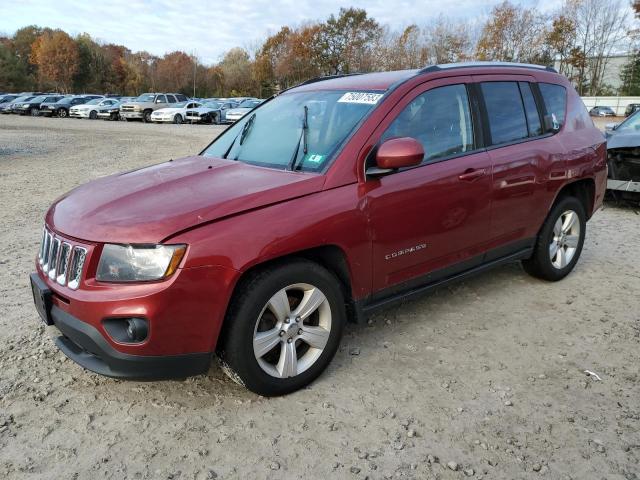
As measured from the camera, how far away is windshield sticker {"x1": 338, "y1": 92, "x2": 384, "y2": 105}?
11.5 feet

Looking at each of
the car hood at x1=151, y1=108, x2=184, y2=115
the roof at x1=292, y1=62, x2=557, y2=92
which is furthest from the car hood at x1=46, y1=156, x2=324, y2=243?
the car hood at x1=151, y1=108, x2=184, y2=115

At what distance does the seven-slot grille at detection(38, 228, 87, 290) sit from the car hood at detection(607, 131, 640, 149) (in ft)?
24.6

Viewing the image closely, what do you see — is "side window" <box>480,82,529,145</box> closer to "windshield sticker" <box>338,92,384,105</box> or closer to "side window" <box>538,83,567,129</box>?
"side window" <box>538,83,567,129</box>

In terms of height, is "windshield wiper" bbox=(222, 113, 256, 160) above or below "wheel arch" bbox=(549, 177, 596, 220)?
above

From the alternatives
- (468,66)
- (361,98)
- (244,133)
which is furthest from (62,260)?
(468,66)

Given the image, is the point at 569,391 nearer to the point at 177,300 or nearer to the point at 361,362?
the point at 361,362

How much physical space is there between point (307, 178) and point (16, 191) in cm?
826

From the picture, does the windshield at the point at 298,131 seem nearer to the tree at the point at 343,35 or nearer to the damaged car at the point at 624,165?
the damaged car at the point at 624,165

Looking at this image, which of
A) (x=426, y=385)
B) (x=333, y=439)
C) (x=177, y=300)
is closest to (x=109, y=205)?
(x=177, y=300)

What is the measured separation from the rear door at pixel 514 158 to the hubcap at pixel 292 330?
171cm

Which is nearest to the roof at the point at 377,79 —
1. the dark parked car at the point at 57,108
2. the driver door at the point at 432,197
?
the driver door at the point at 432,197

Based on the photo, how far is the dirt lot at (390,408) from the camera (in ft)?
8.48

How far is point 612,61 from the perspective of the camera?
2452 inches

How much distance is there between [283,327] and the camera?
3.02 m
